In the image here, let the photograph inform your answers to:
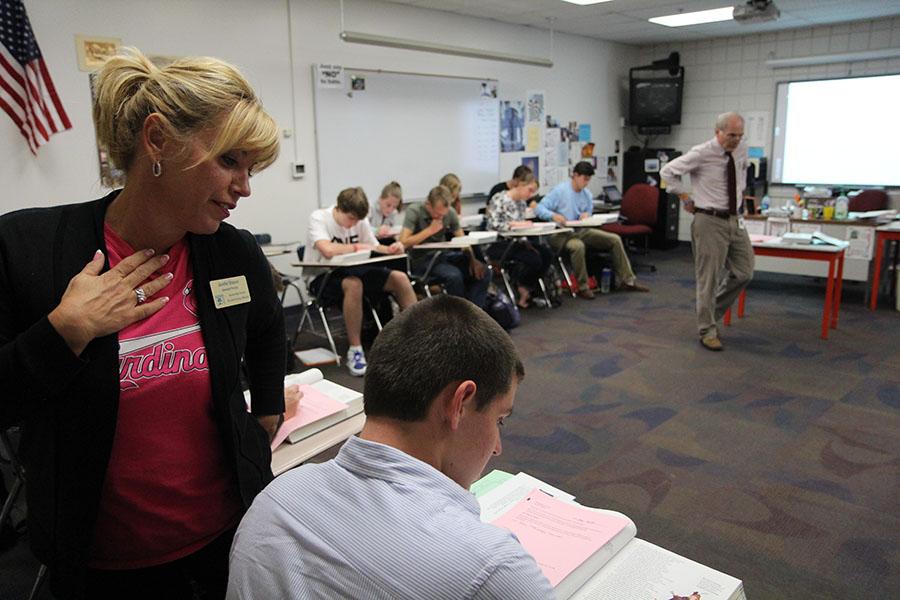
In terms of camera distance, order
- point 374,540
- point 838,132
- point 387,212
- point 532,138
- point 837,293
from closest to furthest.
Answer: point 374,540
point 837,293
point 387,212
point 838,132
point 532,138

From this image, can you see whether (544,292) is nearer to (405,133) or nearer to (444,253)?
(444,253)

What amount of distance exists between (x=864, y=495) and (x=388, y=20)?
18.7 ft

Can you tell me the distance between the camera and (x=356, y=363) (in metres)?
4.44

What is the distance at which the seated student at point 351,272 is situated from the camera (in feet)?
15.0

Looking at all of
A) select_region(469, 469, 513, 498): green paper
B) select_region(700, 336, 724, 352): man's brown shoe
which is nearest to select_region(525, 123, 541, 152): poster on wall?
select_region(700, 336, 724, 352): man's brown shoe

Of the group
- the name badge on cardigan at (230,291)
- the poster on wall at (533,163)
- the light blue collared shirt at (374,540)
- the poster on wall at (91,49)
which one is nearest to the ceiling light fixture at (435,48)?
the poster on wall at (533,163)

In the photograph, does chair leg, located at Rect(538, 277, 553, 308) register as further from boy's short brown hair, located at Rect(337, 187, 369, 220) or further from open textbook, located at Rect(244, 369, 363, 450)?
open textbook, located at Rect(244, 369, 363, 450)

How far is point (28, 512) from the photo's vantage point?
1.06 m

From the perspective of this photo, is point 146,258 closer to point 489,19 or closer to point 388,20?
point 388,20

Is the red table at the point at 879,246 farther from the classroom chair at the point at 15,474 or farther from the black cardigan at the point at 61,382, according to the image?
the classroom chair at the point at 15,474

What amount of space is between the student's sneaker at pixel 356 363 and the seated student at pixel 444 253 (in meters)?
1.10

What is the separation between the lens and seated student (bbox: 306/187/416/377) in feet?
15.0

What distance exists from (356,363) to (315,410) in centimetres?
270

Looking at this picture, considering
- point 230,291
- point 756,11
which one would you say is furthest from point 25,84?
point 756,11
